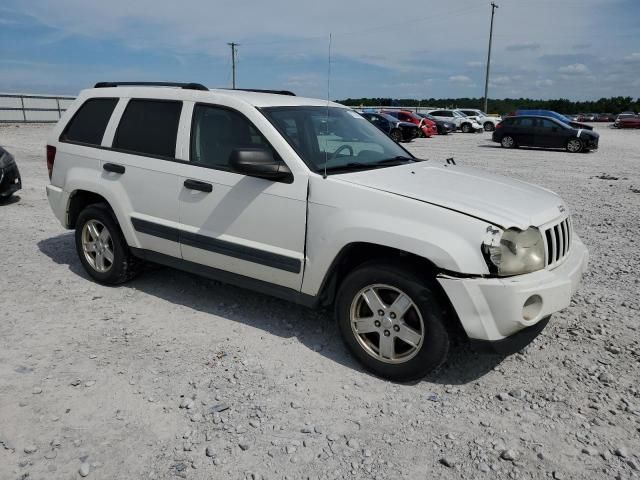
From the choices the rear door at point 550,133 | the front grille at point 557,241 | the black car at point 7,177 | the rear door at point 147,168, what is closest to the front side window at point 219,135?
the rear door at point 147,168

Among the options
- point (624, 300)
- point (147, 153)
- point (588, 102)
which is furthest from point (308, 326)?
point (588, 102)

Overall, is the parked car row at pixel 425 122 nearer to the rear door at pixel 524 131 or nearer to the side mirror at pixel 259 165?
the rear door at pixel 524 131

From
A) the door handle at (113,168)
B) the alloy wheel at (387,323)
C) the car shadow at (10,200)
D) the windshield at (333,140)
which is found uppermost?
the windshield at (333,140)

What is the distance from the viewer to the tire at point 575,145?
2176cm

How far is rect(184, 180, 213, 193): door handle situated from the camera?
162 inches

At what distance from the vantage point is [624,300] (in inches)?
191

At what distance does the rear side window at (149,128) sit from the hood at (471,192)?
1.66 metres

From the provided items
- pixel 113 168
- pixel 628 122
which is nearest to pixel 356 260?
pixel 113 168

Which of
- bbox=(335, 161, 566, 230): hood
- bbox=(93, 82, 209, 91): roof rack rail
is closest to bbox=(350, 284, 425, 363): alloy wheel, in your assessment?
bbox=(335, 161, 566, 230): hood

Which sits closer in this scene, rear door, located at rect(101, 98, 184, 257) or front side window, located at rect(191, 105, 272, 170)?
front side window, located at rect(191, 105, 272, 170)

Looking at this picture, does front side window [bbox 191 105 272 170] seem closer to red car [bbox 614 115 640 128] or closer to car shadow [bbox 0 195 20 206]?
car shadow [bbox 0 195 20 206]

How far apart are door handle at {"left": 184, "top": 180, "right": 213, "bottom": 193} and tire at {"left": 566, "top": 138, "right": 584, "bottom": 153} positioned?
2124cm

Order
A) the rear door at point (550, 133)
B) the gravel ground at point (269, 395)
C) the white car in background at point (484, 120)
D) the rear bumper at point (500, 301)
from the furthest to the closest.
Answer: the white car in background at point (484, 120)
the rear door at point (550, 133)
the rear bumper at point (500, 301)
the gravel ground at point (269, 395)

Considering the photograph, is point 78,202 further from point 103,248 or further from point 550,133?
point 550,133
